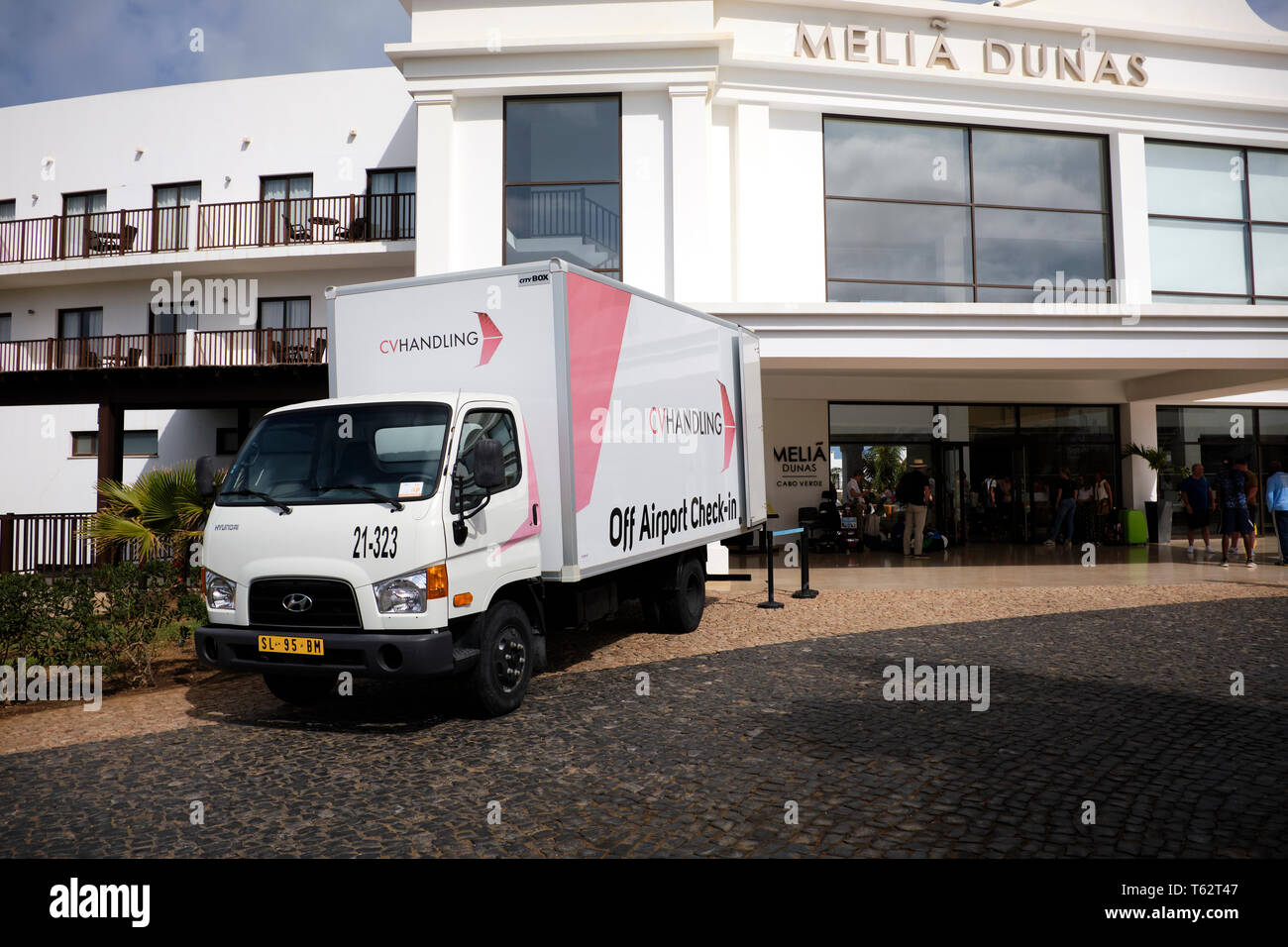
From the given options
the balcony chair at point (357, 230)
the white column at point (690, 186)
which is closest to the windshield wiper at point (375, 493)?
the white column at point (690, 186)

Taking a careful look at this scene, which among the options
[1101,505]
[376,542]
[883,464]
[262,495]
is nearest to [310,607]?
[376,542]

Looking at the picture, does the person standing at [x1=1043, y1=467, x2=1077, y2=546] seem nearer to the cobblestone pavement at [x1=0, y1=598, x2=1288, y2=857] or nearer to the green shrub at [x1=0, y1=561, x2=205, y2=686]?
the cobblestone pavement at [x1=0, y1=598, x2=1288, y2=857]

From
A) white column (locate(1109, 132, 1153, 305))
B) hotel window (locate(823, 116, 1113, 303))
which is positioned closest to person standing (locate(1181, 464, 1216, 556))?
white column (locate(1109, 132, 1153, 305))

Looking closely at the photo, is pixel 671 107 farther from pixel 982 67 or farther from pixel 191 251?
pixel 191 251

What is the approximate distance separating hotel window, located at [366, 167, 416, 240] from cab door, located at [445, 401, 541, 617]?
528 inches

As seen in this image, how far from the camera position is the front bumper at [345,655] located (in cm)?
509

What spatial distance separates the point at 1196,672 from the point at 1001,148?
12763 millimetres

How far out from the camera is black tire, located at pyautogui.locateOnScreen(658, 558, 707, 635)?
29.2ft

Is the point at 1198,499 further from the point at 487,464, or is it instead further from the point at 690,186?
the point at 487,464

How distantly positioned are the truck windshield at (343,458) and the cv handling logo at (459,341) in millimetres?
844

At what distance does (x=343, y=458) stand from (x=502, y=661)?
1768 mm

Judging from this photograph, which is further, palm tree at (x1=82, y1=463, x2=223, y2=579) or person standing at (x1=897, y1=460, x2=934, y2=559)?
person standing at (x1=897, y1=460, x2=934, y2=559)

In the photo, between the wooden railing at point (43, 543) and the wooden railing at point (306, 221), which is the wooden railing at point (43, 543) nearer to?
the wooden railing at point (43, 543)

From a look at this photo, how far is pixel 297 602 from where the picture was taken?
17.5 feet
